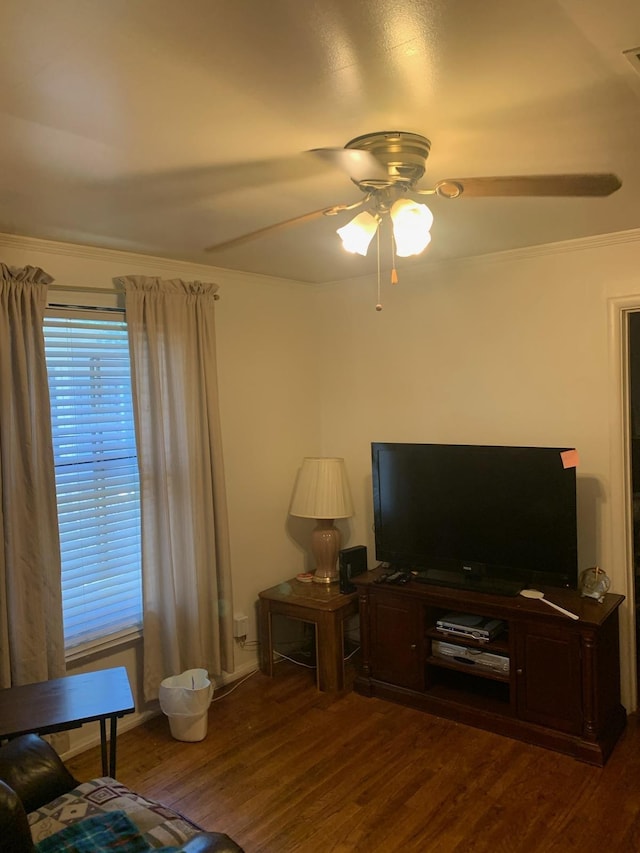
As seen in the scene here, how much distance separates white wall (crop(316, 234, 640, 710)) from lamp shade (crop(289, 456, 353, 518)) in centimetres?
40

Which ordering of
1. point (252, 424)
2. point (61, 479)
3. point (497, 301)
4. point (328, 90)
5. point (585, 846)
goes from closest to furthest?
point (328, 90) → point (585, 846) → point (61, 479) → point (497, 301) → point (252, 424)

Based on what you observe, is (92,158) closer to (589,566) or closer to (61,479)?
(61,479)

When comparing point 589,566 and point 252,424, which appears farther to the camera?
point 252,424

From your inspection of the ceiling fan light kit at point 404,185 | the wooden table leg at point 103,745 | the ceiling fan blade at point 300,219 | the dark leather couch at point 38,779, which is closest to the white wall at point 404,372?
the wooden table leg at point 103,745

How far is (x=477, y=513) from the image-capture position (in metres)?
3.39

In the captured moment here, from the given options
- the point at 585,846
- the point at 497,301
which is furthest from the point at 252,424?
the point at 585,846

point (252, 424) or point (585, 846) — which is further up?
point (252, 424)

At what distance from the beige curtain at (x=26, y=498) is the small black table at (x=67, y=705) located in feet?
1.14

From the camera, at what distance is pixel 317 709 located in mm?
3506

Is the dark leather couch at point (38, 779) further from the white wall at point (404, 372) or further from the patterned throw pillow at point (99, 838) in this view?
the white wall at point (404, 372)

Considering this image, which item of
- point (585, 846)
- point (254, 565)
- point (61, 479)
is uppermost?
point (61, 479)

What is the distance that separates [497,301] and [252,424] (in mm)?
1644

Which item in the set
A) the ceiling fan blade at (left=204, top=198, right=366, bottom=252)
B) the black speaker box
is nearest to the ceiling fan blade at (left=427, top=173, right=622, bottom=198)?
the ceiling fan blade at (left=204, top=198, right=366, bottom=252)

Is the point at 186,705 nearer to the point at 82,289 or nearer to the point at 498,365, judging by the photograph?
the point at 82,289
